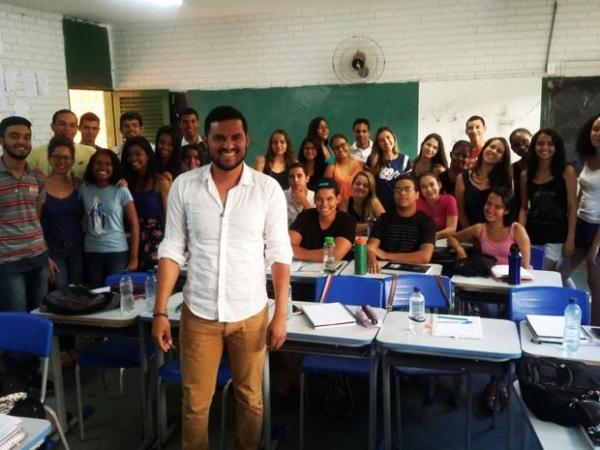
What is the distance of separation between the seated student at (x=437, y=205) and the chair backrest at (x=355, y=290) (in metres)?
1.29

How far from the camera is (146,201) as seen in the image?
3922mm

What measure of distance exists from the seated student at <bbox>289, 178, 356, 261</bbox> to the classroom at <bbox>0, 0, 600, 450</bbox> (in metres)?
0.02

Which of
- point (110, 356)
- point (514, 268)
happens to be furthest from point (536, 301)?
point (110, 356)

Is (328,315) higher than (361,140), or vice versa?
(361,140)

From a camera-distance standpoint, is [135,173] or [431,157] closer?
[135,173]

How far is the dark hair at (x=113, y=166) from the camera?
373cm

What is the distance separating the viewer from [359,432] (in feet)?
9.61

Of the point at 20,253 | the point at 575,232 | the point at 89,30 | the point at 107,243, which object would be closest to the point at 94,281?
the point at 107,243

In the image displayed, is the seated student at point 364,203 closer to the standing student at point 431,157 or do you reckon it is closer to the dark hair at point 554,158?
the standing student at point 431,157

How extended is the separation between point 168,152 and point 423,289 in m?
2.28

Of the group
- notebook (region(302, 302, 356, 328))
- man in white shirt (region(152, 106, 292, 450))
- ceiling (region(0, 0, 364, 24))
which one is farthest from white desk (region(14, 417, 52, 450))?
ceiling (region(0, 0, 364, 24))

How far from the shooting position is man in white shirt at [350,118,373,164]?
17.7ft

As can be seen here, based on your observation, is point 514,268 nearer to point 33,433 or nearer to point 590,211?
point 590,211

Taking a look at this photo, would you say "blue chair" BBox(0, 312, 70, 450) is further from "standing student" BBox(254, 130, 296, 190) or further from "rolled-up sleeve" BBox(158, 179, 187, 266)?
"standing student" BBox(254, 130, 296, 190)
